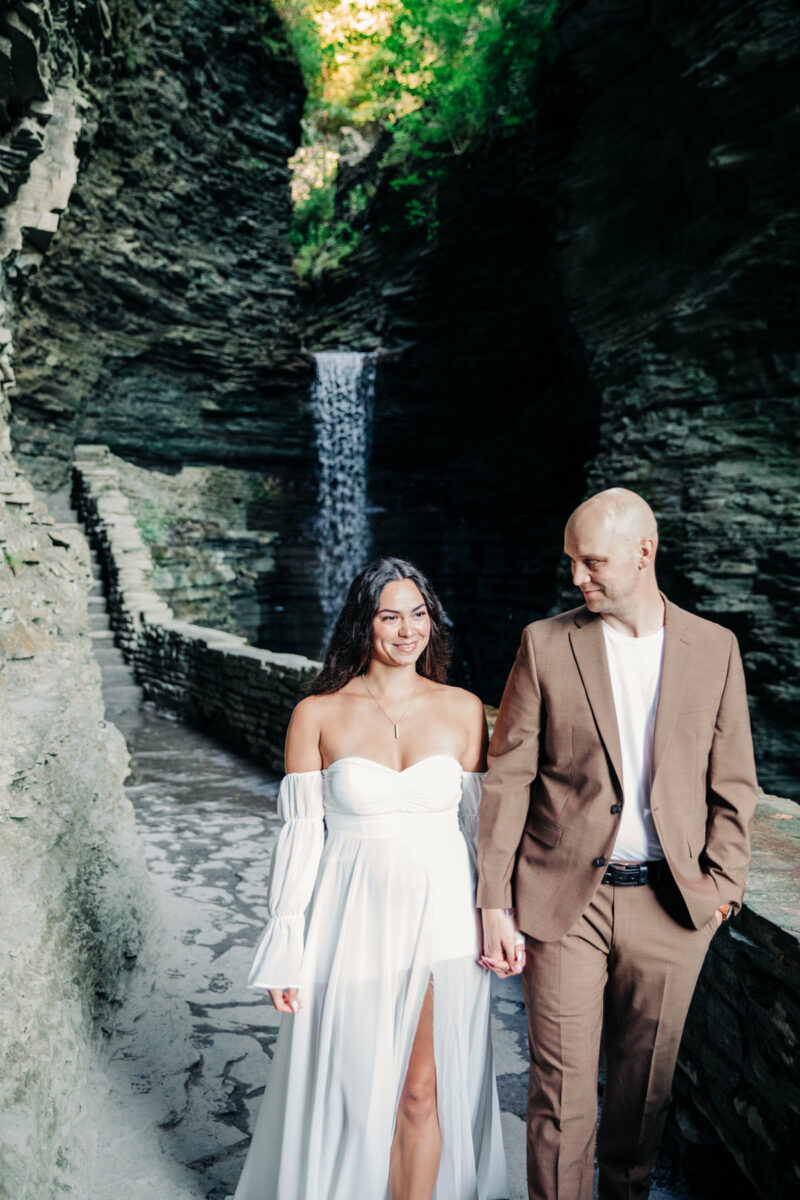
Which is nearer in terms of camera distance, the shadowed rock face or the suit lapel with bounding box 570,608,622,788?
the suit lapel with bounding box 570,608,622,788

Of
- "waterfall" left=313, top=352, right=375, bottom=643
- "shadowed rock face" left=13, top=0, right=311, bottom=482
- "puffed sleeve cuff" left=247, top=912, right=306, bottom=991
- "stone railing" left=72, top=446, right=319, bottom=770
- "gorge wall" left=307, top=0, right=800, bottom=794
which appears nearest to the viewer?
"puffed sleeve cuff" left=247, top=912, right=306, bottom=991

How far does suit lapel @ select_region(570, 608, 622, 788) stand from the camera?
166cm

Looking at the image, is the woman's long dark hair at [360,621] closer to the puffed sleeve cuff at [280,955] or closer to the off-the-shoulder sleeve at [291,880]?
the off-the-shoulder sleeve at [291,880]

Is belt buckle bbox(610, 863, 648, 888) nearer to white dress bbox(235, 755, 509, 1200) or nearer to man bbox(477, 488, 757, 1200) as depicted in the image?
man bbox(477, 488, 757, 1200)

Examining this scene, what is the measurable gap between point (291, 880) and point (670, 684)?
93 centimetres

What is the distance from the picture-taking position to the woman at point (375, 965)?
1.67 m

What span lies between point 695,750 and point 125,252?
14.7m

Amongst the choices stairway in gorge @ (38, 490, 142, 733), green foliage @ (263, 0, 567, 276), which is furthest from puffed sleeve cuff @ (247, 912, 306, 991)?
green foliage @ (263, 0, 567, 276)

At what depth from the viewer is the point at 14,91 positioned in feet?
18.3

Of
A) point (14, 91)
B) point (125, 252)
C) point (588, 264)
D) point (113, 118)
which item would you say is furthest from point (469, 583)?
point (14, 91)

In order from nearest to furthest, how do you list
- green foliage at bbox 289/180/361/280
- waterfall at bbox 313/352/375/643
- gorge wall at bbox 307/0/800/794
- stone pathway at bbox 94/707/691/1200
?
stone pathway at bbox 94/707/691/1200 → gorge wall at bbox 307/0/800/794 → waterfall at bbox 313/352/375/643 → green foliage at bbox 289/180/361/280

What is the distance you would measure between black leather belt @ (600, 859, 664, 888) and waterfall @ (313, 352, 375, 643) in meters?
14.4

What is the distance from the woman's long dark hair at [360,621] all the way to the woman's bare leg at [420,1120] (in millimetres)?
721

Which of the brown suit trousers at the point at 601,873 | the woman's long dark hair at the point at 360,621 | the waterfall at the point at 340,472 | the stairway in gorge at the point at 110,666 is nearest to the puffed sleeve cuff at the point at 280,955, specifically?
the brown suit trousers at the point at 601,873
